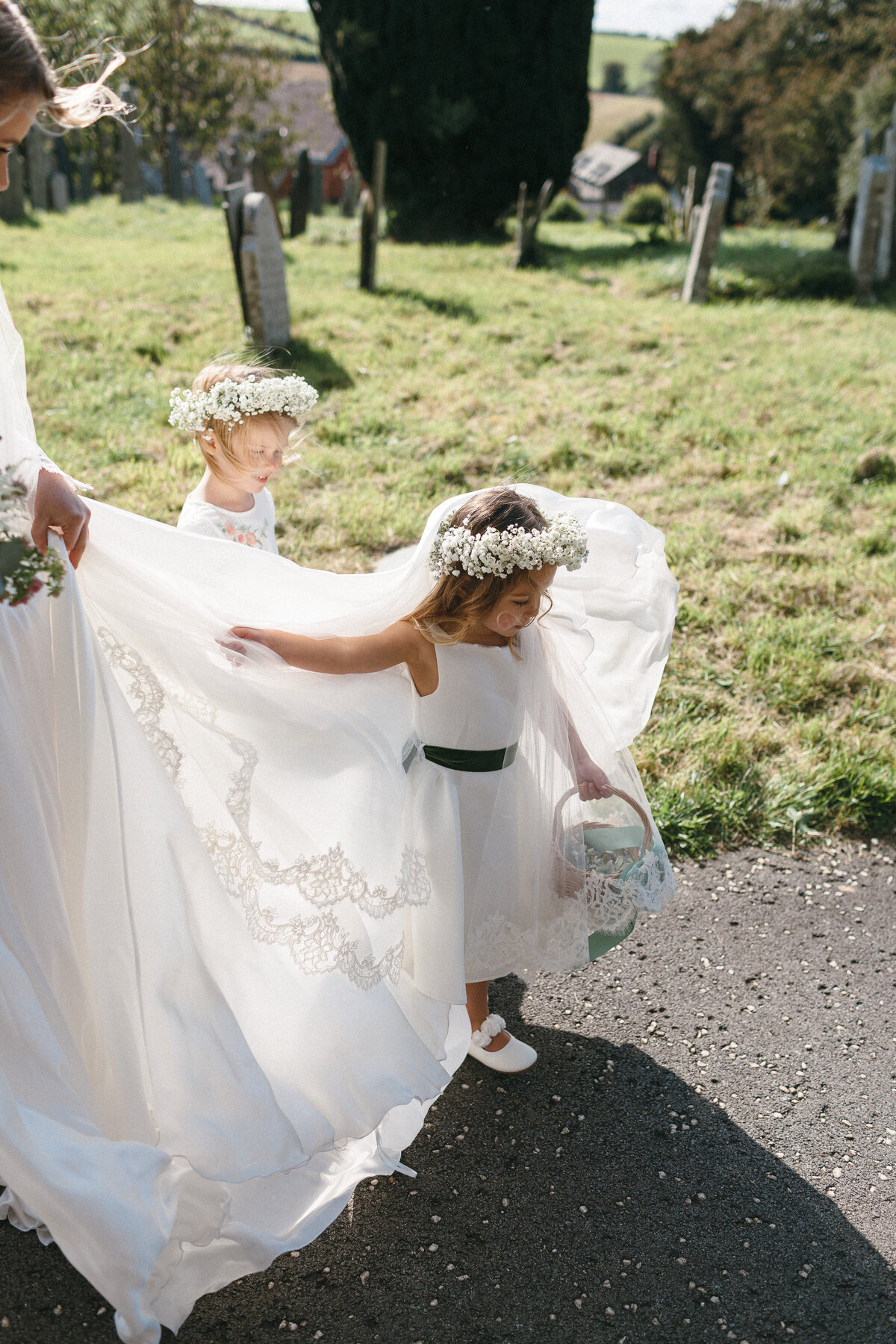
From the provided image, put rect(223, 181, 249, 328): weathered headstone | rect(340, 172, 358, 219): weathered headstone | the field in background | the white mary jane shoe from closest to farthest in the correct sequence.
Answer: the white mary jane shoe, rect(223, 181, 249, 328): weathered headstone, rect(340, 172, 358, 219): weathered headstone, the field in background

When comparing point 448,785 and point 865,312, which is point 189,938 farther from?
point 865,312

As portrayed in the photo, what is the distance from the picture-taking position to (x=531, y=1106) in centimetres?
281

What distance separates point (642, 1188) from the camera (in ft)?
8.45

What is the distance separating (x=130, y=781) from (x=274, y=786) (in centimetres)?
39

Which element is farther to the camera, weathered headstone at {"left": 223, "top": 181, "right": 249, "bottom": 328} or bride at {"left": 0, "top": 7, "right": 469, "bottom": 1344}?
weathered headstone at {"left": 223, "top": 181, "right": 249, "bottom": 328}

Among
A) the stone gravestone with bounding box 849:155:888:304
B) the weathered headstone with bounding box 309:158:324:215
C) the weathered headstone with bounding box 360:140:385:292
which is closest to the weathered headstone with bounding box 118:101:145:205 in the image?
the weathered headstone with bounding box 309:158:324:215

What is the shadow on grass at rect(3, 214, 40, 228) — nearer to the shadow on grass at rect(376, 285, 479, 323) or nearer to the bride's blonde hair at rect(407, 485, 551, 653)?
the shadow on grass at rect(376, 285, 479, 323)

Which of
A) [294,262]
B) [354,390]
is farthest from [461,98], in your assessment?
[354,390]

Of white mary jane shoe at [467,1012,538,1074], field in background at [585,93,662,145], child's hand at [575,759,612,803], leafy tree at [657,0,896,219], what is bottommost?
white mary jane shoe at [467,1012,538,1074]

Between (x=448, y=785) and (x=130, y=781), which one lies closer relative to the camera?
(x=130, y=781)

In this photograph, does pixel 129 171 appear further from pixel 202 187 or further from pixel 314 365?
pixel 314 365

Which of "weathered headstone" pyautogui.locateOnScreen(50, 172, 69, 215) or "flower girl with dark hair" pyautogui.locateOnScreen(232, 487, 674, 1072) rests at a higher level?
"weathered headstone" pyautogui.locateOnScreen(50, 172, 69, 215)

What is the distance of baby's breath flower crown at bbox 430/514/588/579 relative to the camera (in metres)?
2.38

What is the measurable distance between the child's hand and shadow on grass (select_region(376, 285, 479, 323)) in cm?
899
